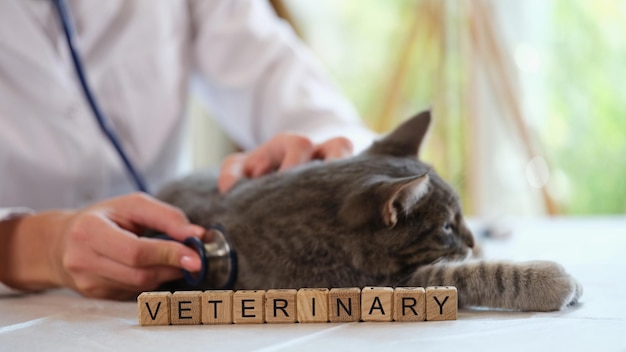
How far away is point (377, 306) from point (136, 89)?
0.82 metres

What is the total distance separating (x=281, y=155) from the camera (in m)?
1.08

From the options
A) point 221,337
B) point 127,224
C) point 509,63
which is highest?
point 509,63

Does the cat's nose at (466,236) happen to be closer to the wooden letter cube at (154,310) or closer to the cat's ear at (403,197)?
the cat's ear at (403,197)

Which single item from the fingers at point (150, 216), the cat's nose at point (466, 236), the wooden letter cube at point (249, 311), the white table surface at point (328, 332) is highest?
the fingers at point (150, 216)

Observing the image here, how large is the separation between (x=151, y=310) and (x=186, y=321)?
0.04m

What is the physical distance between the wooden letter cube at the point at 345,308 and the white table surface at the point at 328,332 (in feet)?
0.04

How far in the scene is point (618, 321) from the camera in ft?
2.16

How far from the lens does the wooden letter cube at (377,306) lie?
692 millimetres

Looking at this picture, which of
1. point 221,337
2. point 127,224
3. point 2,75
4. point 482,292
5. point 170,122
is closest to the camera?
point 221,337

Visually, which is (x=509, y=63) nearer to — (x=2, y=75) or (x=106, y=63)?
(x=106, y=63)

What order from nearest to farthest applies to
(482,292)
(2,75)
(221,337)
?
1. (221,337)
2. (482,292)
3. (2,75)

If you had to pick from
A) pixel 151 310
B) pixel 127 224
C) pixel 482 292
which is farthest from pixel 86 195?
pixel 482 292

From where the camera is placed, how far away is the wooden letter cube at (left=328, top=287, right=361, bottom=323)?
696 millimetres

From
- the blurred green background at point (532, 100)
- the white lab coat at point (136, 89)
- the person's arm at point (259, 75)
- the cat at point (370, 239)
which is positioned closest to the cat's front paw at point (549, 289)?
the cat at point (370, 239)
